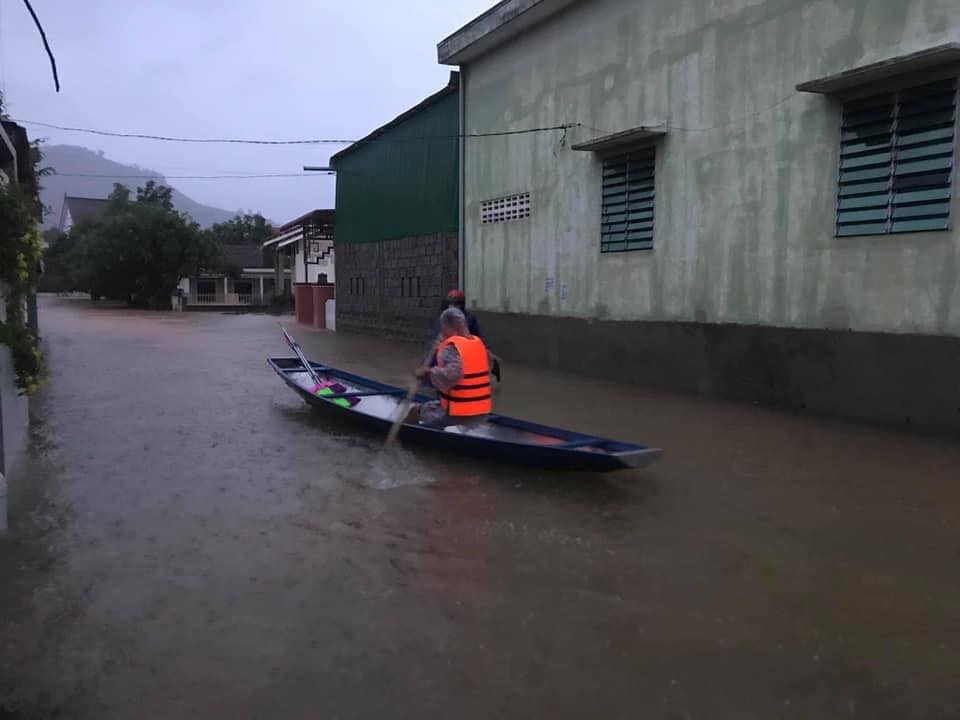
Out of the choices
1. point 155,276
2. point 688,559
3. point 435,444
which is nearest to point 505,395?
point 435,444

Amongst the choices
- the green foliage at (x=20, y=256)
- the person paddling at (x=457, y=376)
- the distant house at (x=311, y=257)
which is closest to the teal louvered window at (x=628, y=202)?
the person paddling at (x=457, y=376)

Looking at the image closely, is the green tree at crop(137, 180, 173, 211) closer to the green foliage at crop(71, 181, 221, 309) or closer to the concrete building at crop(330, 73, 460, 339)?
the green foliage at crop(71, 181, 221, 309)

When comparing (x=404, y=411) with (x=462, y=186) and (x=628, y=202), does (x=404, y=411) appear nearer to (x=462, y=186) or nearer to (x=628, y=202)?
(x=628, y=202)

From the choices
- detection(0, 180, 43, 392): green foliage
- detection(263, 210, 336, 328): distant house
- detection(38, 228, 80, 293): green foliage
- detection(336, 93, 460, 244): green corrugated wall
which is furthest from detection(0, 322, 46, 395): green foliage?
detection(38, 228, 80, 293): green foliage

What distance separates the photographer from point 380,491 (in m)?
6.27

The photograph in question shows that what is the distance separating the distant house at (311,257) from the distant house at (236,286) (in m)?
3.02

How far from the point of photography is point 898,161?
8141mm

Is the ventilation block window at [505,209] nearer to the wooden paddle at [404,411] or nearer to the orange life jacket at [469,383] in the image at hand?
the wooden paddle at [404,411]

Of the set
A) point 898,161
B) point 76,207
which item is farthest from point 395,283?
point 76,207

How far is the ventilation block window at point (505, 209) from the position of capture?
14.7m

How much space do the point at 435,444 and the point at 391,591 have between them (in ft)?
9.72

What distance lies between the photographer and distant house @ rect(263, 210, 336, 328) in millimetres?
29141

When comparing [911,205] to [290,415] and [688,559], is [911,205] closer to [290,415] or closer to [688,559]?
[688,559]

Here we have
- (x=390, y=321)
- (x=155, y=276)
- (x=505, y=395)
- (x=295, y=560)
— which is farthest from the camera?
(x=155, y=276)
